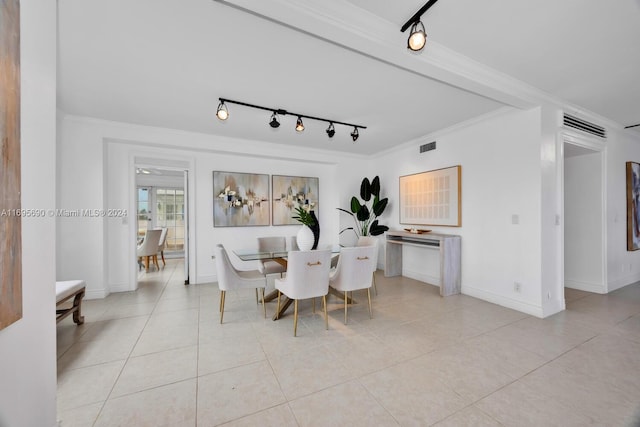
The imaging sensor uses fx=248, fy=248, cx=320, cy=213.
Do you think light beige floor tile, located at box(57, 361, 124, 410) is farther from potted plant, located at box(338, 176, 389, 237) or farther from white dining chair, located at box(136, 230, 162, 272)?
potted plant, located at box(338, 176, 389, 237)

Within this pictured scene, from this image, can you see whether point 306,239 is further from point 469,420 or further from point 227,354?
point 469,420

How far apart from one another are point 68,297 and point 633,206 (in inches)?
317

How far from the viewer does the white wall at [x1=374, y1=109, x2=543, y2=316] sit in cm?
303

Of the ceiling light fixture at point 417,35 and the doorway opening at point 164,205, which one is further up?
the ceiling light fixture at point 417,35

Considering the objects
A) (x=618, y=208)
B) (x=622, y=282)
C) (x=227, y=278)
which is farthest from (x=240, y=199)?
(x=622, y=282)

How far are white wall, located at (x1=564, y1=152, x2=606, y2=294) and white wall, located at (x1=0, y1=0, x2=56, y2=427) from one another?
6.09 m

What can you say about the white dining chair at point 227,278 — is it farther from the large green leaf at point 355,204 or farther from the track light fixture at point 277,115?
the large green leaf at point 355,204

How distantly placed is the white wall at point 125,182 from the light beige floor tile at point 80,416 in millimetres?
2714

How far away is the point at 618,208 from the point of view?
13.1ft

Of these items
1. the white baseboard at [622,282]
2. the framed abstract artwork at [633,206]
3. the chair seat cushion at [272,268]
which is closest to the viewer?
the chair seat cushion at [272,268]

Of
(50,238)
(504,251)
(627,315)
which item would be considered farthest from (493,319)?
(50,238)

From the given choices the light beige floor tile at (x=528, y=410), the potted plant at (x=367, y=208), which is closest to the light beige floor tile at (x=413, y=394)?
the light beige floor tile at (x=528, y=410)

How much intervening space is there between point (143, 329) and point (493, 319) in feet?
13.0

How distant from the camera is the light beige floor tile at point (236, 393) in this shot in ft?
5.12
